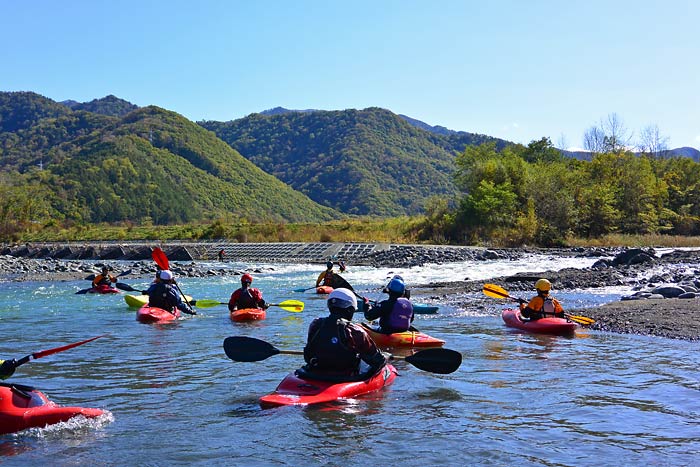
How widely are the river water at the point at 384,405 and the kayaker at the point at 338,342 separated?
47 cm

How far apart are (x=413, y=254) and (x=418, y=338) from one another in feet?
77.9

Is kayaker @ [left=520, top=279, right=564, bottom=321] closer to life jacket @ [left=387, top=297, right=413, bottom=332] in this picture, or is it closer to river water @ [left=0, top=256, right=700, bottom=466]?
river water @ [left=0, top=256, right=700, bottom=466]

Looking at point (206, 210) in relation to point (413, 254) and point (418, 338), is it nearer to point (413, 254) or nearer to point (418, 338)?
point (413, 254)

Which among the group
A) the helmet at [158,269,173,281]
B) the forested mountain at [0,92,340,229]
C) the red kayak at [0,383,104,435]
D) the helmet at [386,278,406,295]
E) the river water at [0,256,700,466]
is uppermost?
the forested mountain at [0,92,340,229]

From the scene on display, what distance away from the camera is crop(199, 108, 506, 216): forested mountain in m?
124

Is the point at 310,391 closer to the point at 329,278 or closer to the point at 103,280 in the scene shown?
the point at 329,278

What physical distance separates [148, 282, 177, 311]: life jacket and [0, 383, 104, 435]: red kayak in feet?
26.3

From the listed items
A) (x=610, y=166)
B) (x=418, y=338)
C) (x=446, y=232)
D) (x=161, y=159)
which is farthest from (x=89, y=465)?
(x=161, y=159)

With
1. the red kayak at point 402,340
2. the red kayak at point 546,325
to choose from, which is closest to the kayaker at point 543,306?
the red kayak at point 546,325

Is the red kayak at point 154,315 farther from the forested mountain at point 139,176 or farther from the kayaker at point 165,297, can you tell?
the forested mountain at point 139,176

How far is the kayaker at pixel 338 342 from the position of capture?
7309 millimetres

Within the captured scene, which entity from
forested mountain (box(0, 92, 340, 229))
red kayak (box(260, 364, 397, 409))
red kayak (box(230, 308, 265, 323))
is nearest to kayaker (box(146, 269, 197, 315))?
red kayak (box(230, 308, 265, 323))

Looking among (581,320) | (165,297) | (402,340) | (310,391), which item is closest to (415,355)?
(310,391)

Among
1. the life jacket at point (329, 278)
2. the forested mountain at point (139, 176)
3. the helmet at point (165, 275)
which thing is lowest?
the life jacket at point (329, 278)
